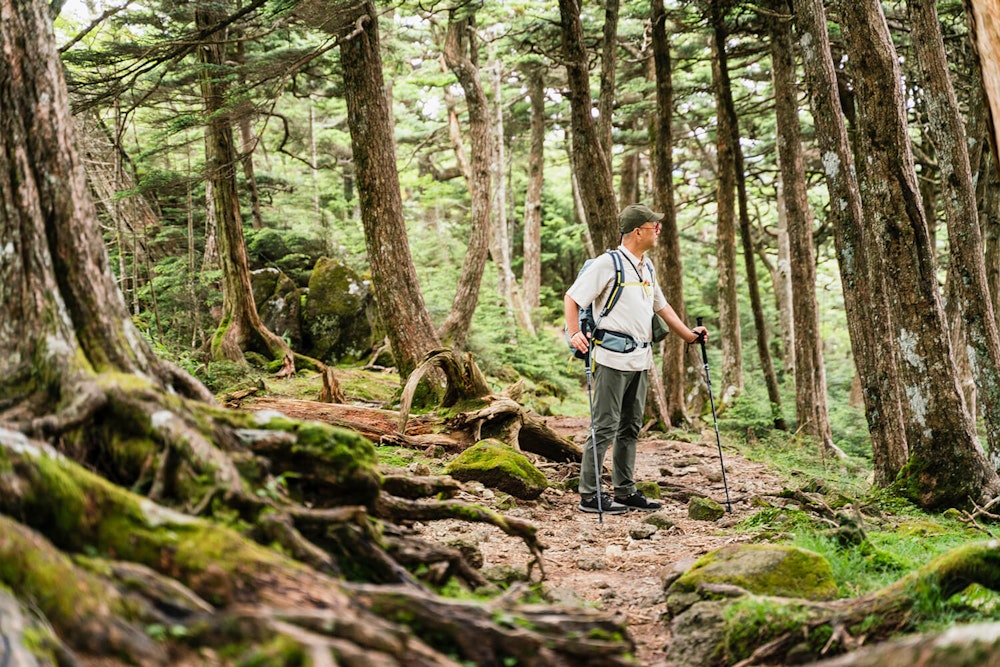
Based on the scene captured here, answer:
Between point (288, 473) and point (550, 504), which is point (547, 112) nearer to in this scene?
point (550, 504)

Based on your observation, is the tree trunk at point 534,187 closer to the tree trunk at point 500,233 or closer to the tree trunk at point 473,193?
the tree trunk at point 500,233

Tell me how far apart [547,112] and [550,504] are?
77.2 ft

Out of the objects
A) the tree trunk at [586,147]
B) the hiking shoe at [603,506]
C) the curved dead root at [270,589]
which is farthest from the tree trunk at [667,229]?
the curved dead root at [270,589]

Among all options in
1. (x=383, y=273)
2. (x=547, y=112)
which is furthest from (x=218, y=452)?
(x=547, y=112)

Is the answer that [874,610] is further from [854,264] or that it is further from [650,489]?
[854,264]

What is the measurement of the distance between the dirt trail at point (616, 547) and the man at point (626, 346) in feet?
1.24

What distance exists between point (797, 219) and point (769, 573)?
35.5ft

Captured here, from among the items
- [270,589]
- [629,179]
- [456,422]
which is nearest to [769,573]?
[270,589]

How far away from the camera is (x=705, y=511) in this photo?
7.00 m

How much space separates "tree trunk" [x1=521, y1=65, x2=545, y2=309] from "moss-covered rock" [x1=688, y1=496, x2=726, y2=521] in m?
18.2

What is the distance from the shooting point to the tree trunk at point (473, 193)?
15.2 m

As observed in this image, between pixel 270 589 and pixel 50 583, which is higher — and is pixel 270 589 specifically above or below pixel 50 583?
below

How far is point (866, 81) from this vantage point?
738 cm

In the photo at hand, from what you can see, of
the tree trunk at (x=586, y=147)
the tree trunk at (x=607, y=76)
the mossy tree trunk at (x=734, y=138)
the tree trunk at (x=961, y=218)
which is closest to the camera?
the tree trunk at (x=961, y=218)
